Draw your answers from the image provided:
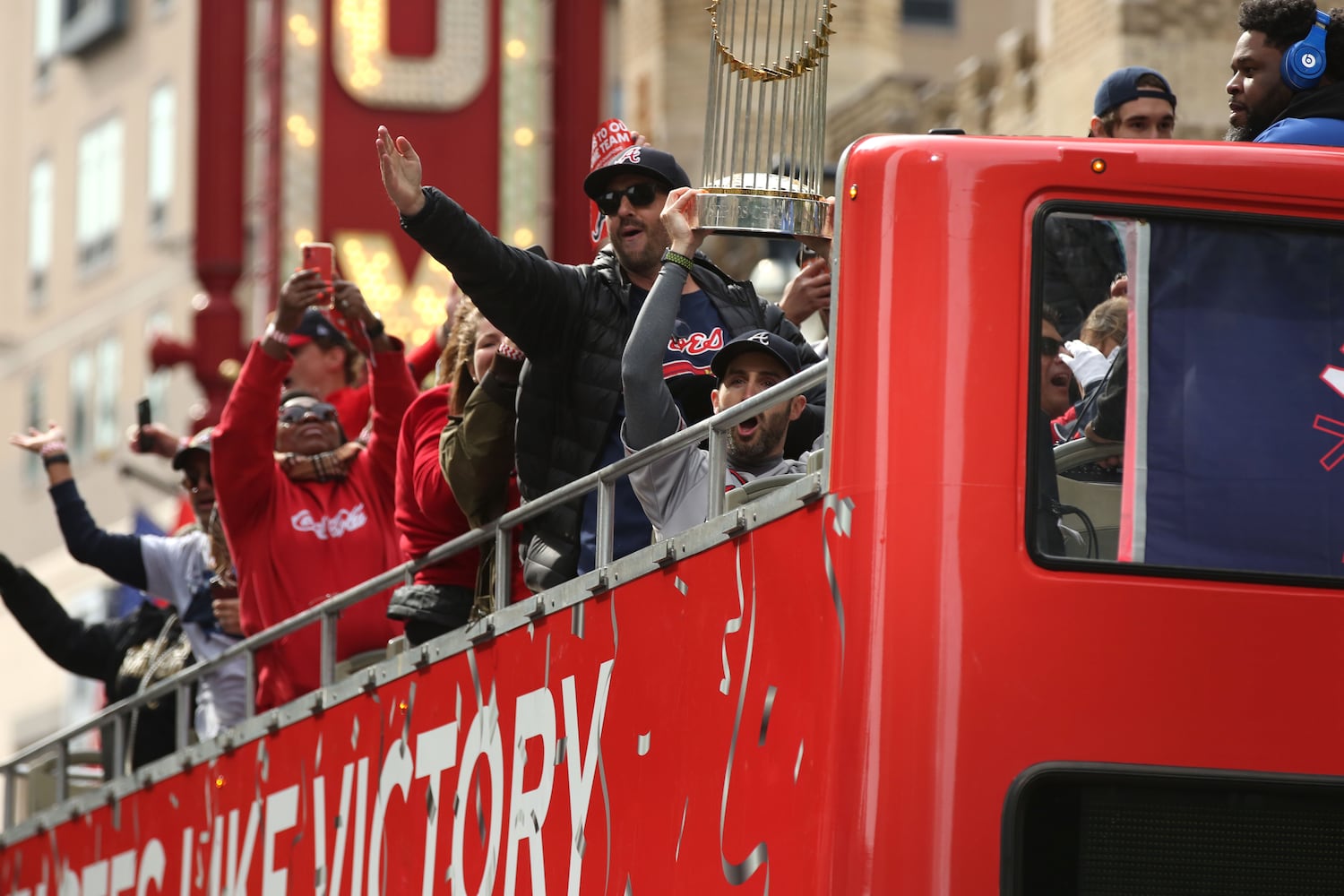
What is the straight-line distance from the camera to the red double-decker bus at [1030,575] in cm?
538

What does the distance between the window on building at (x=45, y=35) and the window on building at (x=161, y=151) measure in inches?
187

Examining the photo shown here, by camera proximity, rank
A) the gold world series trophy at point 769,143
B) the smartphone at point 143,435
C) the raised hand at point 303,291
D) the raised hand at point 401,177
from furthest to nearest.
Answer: the smartphone at point 143,435 → the raised hand at point 303,291 → the raised hand at point 401,177 → the gold world series trophy at point 769,143

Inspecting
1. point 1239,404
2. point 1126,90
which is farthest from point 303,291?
point 1239,404

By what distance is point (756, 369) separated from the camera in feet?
22.2

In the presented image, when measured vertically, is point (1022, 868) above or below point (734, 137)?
below

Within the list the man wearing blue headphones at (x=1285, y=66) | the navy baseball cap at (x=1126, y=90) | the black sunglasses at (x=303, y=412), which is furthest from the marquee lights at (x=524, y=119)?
the man wearing blue headphones at (x=1285, y=66)

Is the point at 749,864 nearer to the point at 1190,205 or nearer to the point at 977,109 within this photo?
the point at 1190,205

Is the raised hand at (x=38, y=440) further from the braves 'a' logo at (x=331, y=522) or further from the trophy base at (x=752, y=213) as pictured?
the trophy base at (x=752, y=213)

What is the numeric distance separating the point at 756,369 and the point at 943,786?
5.60ft

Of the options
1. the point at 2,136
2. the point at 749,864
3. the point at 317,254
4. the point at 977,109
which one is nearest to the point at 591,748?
the point at 749,864

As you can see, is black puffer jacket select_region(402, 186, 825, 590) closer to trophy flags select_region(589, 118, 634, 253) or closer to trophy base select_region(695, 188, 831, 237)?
trophy flags select_region(589, 118, 634, 253)

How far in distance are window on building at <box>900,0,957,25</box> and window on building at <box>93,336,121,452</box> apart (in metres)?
14.6

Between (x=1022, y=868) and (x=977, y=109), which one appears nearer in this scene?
(x=1022, y=868)

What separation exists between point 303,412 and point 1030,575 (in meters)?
4.71
